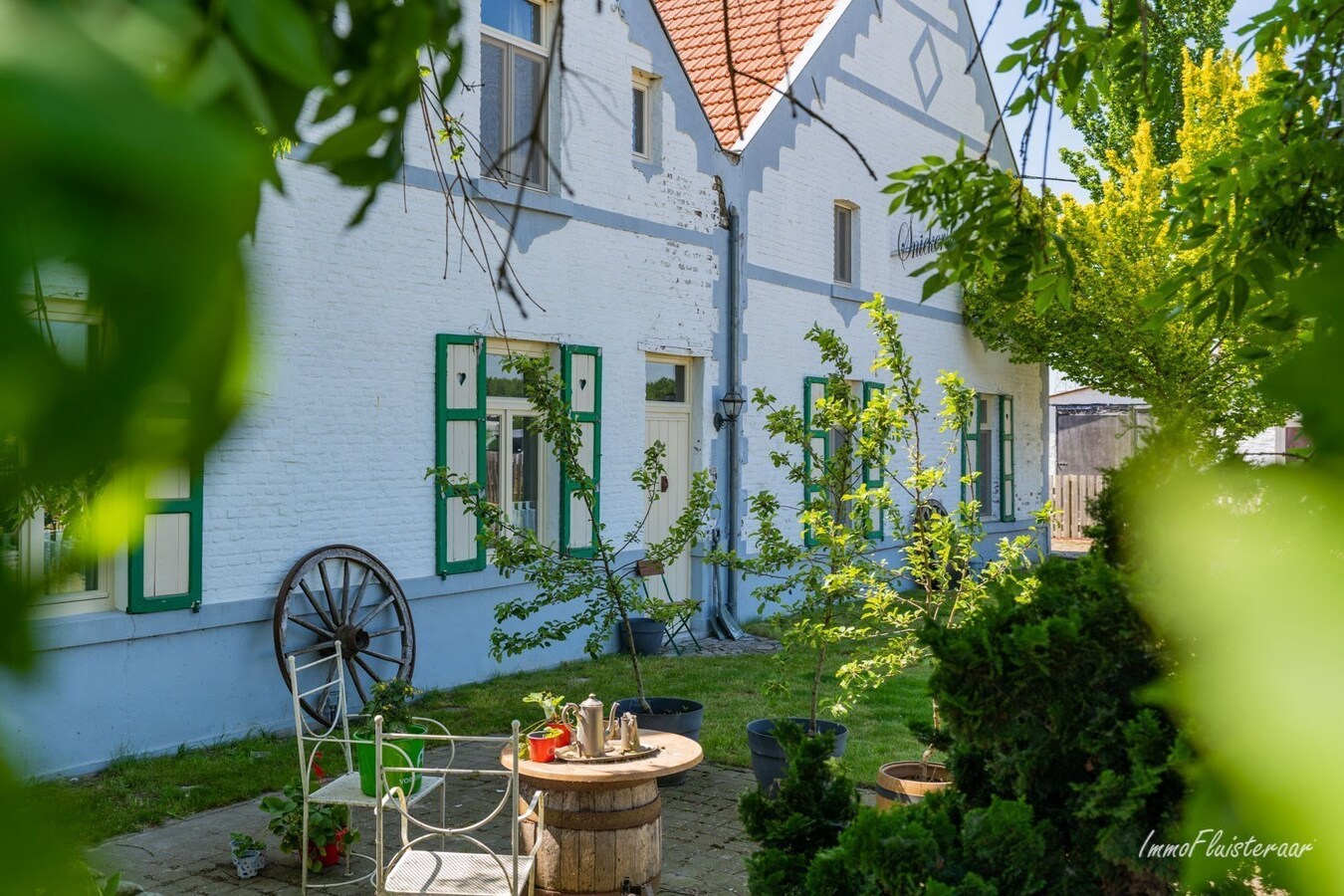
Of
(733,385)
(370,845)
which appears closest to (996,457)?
(733,385)

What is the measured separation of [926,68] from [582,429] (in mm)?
8330

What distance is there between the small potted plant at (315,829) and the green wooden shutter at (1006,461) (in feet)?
45.5

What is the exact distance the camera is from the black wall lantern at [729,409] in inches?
459

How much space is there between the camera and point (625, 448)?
10.7 metres

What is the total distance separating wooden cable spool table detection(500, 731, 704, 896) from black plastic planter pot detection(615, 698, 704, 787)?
1.57 m

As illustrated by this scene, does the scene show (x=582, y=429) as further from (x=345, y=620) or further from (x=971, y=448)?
(x=971, y=448)

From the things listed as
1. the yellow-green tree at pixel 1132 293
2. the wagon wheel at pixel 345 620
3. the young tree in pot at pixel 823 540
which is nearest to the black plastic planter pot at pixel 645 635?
the wagon wheel at pixel 345 620

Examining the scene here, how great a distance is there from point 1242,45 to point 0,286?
479 cm

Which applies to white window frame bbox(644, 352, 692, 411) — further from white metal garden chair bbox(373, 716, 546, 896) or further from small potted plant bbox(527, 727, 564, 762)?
white metal garden chair bbox(373, 716, 546, 896)

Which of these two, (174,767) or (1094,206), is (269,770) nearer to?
(174,767)

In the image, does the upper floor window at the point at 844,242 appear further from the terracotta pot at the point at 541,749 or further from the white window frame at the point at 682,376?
the terracotta pot at the point at 541,749

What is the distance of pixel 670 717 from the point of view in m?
6.89

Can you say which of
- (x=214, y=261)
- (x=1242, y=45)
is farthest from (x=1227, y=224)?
(x=214, y=261)

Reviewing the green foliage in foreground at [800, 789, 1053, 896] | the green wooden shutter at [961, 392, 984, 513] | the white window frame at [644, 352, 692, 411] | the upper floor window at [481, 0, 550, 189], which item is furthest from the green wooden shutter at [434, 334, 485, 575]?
the green wooden shutter at [961, 392, 984, 513]
